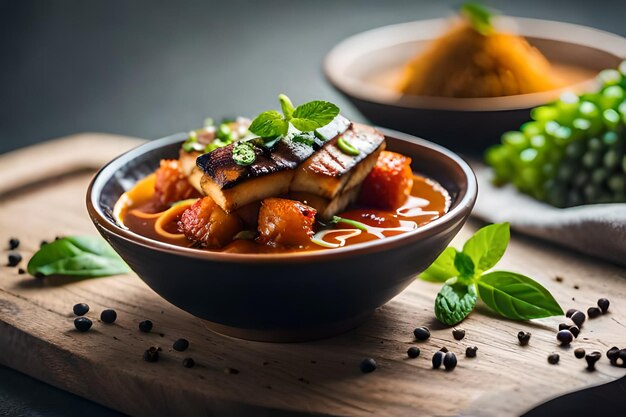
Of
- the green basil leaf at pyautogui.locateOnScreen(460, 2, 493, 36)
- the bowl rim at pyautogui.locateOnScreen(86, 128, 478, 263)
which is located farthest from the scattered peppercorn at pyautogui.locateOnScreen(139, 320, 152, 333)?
the green basil leaf at pyautogui.locateOnScreen(460, 2, 493, 36)

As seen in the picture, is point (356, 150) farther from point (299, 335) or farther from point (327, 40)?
point (327, 40)

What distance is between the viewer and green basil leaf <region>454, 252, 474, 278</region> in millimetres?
3322

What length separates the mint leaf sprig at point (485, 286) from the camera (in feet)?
10.3

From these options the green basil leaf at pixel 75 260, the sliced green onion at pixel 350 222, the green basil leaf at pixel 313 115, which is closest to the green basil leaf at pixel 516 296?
the sliced green onion at pixel 350 222

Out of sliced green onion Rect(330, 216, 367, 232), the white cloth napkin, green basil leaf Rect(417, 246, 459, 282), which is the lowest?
the white cloth napkin

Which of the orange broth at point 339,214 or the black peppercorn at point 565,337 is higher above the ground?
the orange broth at point 339,214

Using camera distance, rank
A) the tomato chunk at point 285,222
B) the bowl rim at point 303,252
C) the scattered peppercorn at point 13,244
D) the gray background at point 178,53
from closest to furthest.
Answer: the bowl rim at point 303,252 < the tomato chunk at point 285,222 < the scattered peppercorn at point 13,244 < the gray background at point 178,53

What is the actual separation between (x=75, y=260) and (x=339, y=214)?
1169 millimetres

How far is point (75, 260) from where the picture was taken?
3582mm

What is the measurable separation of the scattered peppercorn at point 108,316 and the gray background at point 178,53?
295 cm

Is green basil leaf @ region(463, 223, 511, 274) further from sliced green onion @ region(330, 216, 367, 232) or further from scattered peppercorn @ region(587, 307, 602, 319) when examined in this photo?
sliced green onion @ region(330, 216, 367, 232)

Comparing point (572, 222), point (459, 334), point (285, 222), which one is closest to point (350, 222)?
point (285, 222)

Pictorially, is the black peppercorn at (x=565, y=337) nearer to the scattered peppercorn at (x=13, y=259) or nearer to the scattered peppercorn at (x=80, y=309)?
the scattered peppercorn at (x=80, y=309)

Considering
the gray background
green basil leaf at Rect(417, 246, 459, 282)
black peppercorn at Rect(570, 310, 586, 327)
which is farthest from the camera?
the gray background
